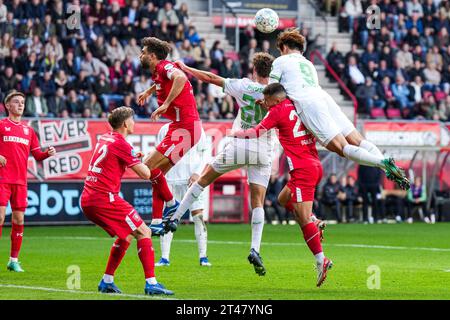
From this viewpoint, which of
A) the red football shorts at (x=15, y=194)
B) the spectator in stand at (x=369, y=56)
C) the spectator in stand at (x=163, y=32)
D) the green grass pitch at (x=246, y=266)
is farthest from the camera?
the spectator in stand at (x=369, y=56)

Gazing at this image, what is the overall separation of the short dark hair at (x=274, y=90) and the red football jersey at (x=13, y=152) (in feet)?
12.5

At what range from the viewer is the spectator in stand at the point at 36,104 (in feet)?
89.6

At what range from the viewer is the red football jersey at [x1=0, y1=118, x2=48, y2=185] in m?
15.5

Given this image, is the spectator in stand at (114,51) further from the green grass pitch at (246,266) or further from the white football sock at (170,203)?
the white football sock at (170,203)

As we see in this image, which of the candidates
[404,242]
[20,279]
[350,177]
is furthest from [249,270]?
[350,177]

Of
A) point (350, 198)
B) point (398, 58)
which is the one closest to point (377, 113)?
point (398, 58)

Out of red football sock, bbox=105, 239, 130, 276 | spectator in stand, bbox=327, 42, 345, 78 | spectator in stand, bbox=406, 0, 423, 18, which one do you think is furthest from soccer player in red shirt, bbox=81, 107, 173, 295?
spectator in stand, bbox=406, 0, 423, 18

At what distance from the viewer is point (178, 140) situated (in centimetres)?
1473

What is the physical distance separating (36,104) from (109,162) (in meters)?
16.1

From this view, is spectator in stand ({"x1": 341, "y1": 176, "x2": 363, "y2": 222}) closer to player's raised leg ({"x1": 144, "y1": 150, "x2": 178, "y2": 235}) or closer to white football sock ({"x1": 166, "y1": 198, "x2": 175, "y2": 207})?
player's raised leg ({"x1": 144, "y1": 150, "x2": 178, "y2": 235})

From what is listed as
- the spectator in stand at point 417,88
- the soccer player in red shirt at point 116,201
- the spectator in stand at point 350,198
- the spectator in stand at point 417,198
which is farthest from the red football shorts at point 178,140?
the spectator in stand at point 417,88

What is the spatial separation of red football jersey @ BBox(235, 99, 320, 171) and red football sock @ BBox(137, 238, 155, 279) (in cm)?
221

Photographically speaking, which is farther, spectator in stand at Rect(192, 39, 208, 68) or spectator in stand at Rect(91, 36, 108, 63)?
spectator in stand at Rect(192, 39, 208, 68)
